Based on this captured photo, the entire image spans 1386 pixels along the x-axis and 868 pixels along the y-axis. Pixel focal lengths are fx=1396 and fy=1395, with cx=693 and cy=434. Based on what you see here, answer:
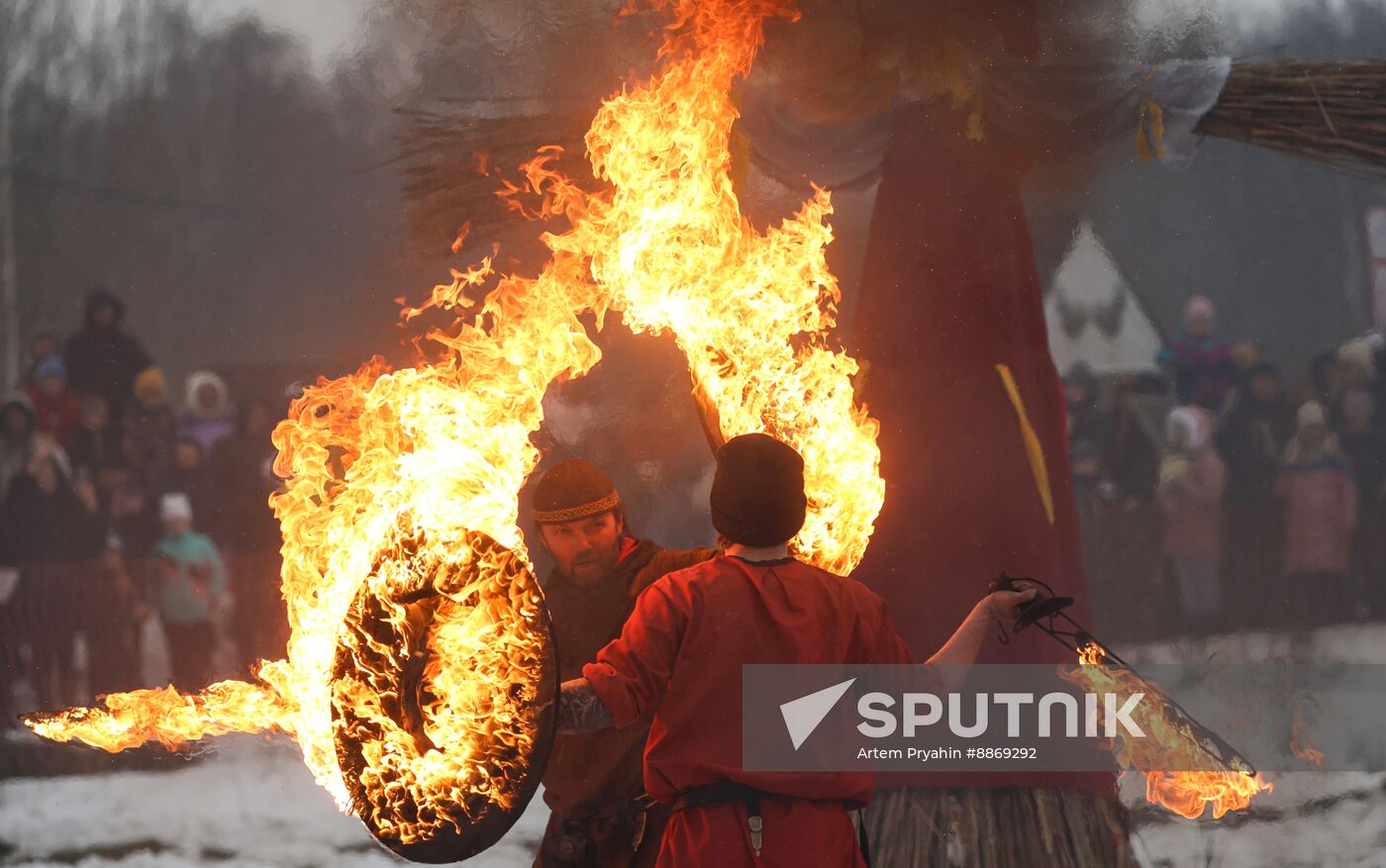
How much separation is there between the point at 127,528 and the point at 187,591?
12.3 inches

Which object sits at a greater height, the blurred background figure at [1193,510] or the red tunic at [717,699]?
the blurred background figure at [1193,510]

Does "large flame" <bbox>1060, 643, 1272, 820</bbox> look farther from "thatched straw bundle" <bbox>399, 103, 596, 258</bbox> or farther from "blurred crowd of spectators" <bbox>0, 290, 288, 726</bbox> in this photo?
"blurred crowd of spectators" <bbox>0, 290, 288, 726</bbox>

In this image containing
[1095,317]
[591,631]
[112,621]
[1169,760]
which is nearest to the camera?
[591,631]

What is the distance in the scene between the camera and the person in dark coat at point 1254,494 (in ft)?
14.6

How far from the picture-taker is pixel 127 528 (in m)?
4.77

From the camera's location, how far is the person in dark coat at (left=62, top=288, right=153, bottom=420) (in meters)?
4.76

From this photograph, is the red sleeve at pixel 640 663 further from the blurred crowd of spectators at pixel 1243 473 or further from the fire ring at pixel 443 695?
the blurred crowd of spectators at pixel 1243 473

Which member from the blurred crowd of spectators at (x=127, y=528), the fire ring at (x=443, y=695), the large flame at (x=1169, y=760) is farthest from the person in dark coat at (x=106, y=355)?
the large flame at (x=1169, y=760)

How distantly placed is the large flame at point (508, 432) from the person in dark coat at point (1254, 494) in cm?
125

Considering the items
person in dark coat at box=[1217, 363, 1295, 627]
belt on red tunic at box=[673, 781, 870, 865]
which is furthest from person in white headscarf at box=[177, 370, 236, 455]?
person in dark coat at box=[1217, 363, 1295, 627]

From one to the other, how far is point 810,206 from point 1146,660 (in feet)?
5.94

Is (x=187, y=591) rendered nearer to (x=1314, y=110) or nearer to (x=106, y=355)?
(x=106, y=355)

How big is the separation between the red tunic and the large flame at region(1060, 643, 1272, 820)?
5.66ft

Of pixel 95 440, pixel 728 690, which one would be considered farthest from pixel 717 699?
pixel 95 440
